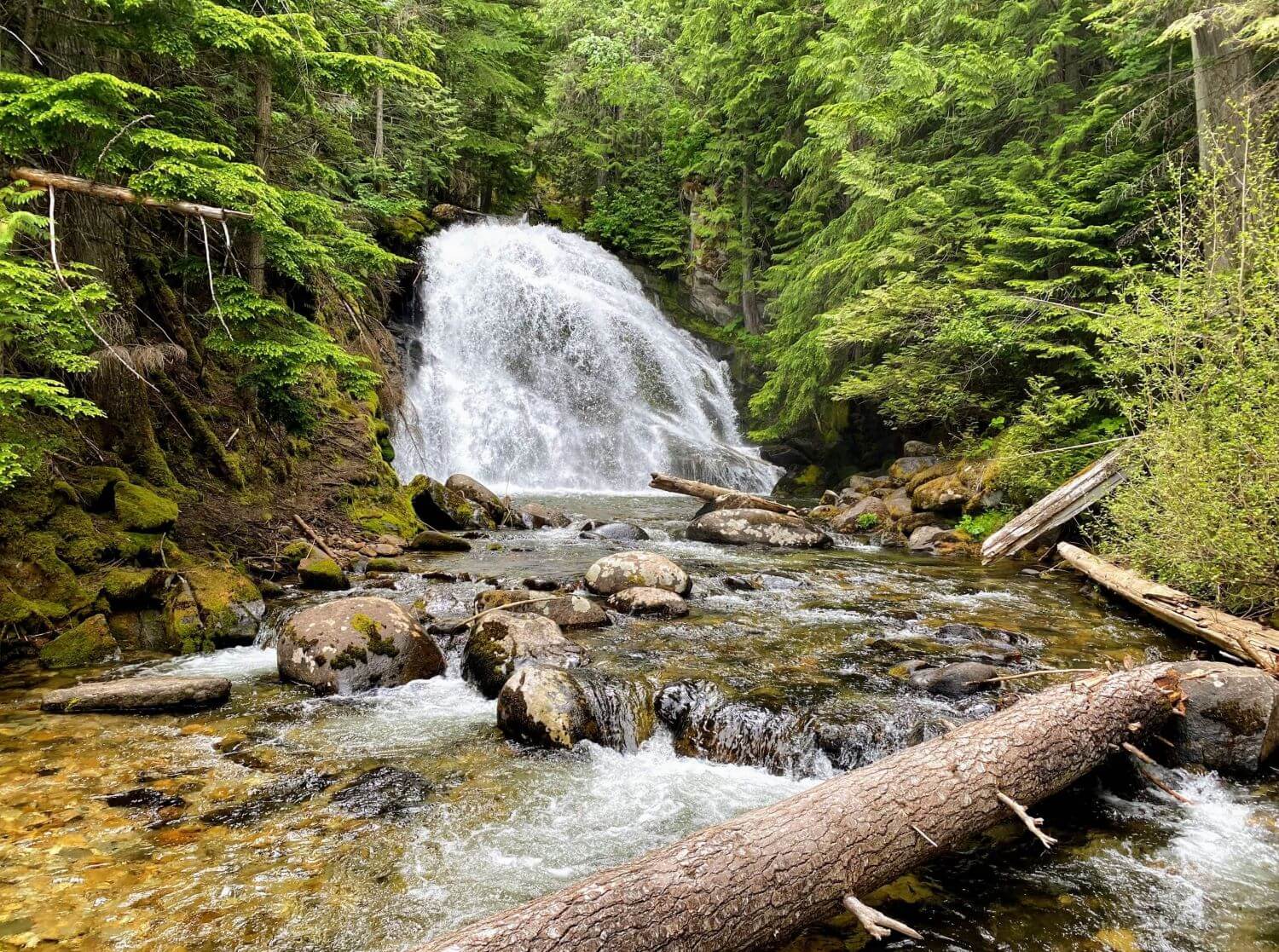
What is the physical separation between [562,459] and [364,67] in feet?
38.5

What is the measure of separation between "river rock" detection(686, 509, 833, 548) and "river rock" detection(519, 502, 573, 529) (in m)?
2.50

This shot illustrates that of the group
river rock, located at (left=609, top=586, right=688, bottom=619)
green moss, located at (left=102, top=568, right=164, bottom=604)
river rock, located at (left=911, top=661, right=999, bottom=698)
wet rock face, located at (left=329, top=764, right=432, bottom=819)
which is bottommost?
wet rock face, located at (left=329, top=764, right=432, bottom=819)

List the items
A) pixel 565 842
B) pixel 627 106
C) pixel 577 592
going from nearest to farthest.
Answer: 1. pixel 565 842
2. pixel 577 592
3. pixel 627 106

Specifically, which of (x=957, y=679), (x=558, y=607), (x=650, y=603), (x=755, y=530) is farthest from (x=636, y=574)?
(x=755, y=530)

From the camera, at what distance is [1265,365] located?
218 inches

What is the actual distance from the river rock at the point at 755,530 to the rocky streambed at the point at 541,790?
424 centimetres

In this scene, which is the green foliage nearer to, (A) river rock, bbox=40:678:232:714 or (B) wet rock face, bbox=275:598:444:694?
(B) wet rock face, bbox=275:598:444:694

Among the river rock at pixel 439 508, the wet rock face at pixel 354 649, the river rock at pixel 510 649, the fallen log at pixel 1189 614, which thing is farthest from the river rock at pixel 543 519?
the fallen log at pixel 1189 614

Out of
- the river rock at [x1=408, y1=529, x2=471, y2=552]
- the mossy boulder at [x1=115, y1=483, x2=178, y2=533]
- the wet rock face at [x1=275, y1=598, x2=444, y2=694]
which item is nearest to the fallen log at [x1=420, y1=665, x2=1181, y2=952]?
the wet rock face at [x1=275, y1=598, x2=444, y2=694]

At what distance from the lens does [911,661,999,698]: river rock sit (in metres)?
5.35

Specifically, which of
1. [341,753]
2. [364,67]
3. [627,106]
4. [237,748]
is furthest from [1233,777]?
[627,106]

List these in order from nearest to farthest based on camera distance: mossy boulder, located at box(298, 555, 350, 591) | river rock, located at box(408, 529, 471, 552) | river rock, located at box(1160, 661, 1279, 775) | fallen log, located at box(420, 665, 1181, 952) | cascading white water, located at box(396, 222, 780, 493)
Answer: fallen log, located at box(420, 665, 1181, 952) < river rock, located at box(1160, 661, 1279, 775) < mossy boulder, located at box(298, 555, 350, 591) < river rock, located at box(408, 529, 471, 552) < cascading white water, located at box(396, 222, 780, 493)

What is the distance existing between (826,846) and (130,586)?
664cm

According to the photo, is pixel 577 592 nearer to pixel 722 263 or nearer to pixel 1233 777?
pixel 1233 777
